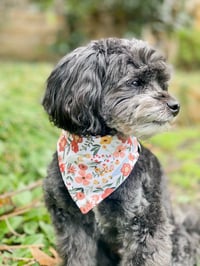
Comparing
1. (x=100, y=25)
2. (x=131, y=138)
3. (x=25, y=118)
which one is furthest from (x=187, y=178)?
(x=100, y=25)

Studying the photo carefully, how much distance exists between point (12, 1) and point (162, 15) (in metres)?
3.80

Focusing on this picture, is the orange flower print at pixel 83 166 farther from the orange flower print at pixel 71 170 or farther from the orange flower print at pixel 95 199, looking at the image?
the orange flower print at pixel 95 199

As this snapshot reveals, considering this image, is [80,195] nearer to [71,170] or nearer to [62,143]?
[71,170]

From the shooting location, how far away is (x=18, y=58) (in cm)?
1363

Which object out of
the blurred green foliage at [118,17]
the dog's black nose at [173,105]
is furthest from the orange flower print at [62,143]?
the blurred green foliage at [118,17]

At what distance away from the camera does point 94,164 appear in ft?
10.5

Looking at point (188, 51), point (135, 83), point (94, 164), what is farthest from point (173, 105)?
point (188, 51)

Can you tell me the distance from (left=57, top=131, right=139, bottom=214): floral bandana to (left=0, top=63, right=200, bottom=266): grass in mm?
718

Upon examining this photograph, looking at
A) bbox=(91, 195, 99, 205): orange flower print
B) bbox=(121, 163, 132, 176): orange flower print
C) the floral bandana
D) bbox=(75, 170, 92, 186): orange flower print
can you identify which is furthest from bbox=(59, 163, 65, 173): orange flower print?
bbox=(121, 163, 132, 176): orange flower print

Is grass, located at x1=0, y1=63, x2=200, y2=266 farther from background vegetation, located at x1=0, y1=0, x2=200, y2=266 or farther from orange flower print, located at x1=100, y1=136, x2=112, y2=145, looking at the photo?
orange flower print, located at x1=100, y1=136, x2=112, y2=145

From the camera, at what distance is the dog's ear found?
292 cm

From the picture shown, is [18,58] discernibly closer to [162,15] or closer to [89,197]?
[162,15]

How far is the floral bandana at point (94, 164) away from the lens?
3.12m

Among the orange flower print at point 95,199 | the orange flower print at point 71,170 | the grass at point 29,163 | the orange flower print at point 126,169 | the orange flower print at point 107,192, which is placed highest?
the orange flower print at point 126,169
